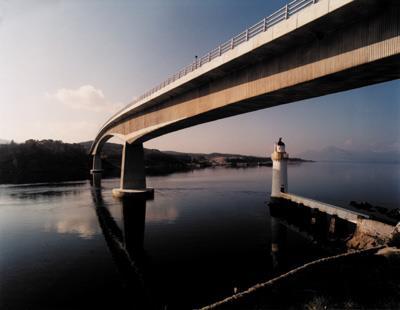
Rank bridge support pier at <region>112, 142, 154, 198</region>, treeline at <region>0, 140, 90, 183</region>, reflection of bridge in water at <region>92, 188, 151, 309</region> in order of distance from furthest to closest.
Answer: treeline at <region>0, 140, 90, 183</region>
bridge support pier at <region>112, 142, 154, 198</region>
reflection of bridge in water at <region>92, 188, 151, 309</region>

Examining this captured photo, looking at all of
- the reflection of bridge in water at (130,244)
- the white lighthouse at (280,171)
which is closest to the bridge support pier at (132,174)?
A: the reflection of bridge in water at (130,244)

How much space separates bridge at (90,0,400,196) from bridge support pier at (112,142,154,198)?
20.5m

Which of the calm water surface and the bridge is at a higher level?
the bridge

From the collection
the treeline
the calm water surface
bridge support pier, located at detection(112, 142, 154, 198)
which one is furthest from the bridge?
the treeline

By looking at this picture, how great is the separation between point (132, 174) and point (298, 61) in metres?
35.4

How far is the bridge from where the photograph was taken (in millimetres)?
11852

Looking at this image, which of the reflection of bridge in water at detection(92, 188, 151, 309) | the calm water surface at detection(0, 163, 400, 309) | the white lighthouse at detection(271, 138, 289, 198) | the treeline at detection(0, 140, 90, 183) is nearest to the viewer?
the calm water surface at detection(0, 163, 400, 309)

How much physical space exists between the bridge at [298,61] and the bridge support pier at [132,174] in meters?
20.5

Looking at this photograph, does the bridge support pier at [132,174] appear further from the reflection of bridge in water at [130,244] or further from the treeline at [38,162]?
the treeline at [38,162]

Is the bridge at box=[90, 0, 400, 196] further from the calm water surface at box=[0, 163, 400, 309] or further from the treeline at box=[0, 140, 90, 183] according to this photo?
the treeline at box=[0, 140, 90, 183]

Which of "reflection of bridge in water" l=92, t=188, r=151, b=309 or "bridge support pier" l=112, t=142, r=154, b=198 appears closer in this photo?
"reflection of bridge in water" l=92, t=188, r=151, b=309

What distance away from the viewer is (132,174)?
4616 cm

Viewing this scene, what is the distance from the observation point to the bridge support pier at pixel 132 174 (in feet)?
148

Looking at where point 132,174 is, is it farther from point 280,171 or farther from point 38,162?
point 38,162
